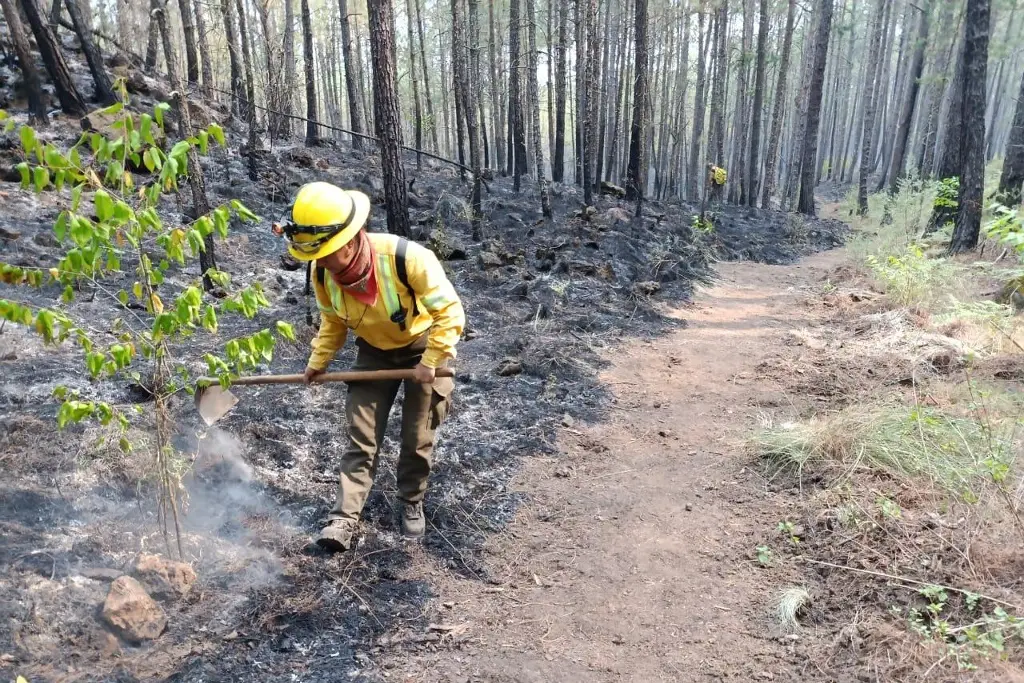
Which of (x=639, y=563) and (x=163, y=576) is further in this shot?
(x=639, y=563)

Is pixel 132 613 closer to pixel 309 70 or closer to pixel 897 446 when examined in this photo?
pixel 897 446

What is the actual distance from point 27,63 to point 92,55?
77.8 inches

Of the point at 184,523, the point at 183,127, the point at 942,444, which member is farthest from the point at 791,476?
the point at 183,127

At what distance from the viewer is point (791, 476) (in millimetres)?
4082

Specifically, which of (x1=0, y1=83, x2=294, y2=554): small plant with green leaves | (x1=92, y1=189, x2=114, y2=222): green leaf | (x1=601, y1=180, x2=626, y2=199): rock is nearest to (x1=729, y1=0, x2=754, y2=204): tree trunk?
(x1=601, y1=180, x2=626, y2=199): rock

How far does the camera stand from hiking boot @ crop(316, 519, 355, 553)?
3.30 metres

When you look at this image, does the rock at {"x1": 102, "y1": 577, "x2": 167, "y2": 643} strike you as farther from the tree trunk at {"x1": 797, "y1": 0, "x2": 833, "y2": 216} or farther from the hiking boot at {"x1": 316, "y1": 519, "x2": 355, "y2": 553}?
the tree trunk at {"x1": 797, "y1": 0, "x2": 833, "y2": 216}

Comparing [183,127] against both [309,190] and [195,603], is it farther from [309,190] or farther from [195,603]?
[195,603]

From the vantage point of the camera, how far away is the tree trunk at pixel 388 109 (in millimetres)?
7238

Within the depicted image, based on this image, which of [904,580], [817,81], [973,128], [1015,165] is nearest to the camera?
[904,580]

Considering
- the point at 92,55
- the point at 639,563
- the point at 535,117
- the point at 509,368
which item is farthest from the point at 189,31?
the point at 535,117

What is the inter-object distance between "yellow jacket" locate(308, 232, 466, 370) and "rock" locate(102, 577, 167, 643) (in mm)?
1585

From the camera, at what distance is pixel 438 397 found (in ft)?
12.2

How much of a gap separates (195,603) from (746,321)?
296 inches
